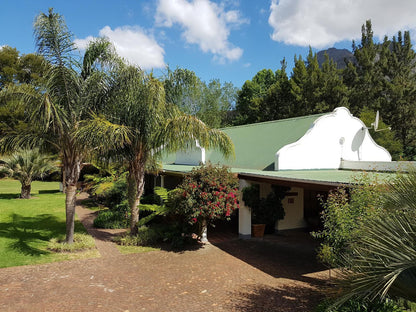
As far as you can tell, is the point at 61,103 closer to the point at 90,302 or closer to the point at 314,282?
the point at 90,302

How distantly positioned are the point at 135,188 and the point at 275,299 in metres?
6.39

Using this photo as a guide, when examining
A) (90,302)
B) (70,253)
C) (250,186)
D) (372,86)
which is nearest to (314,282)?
(250,186)

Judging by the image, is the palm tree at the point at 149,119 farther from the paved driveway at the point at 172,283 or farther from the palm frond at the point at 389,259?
the palm frond at the point at 389,259

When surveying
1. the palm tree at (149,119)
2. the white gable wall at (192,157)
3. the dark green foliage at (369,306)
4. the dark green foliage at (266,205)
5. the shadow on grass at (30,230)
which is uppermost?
the palm tree at (149,119)

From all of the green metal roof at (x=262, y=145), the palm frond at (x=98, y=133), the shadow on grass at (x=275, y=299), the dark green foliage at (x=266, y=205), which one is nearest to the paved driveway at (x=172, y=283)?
the shadow on grass at (x=275, y=299)

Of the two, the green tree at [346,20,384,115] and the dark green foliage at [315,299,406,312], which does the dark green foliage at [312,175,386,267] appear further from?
the green tree at [346,20,384,115]

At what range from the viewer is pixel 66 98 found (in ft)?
30.3

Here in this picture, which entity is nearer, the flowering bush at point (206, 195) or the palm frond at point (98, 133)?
the palm frond at point (98, 133)

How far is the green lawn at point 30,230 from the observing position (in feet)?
28.8

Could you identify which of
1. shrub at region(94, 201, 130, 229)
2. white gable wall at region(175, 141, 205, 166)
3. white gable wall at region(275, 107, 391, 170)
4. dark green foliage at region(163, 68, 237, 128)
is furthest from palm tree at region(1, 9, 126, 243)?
dark green foliage at region(163, 68, 237, 128)

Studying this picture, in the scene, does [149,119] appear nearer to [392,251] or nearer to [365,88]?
[392,251]

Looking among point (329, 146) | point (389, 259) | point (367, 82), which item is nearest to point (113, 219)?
point (329, 146)

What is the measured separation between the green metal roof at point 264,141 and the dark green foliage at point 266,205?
132cm

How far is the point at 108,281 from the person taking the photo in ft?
23.3
